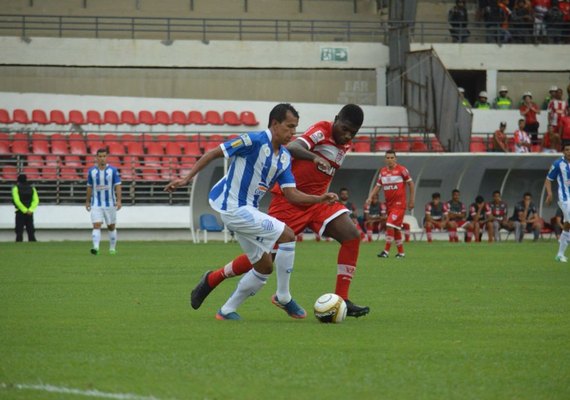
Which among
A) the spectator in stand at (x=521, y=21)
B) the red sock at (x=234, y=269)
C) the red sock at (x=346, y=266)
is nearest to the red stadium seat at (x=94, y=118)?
the spectator in stand at (x=521, y=21)

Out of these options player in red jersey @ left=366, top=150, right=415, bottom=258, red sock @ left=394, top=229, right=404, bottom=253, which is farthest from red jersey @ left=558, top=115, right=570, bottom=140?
red sock @ left=394, top=229, right=404, bottom=253

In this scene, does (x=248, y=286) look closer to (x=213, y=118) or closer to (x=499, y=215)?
(x=499, y=215)

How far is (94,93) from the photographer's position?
3747cm

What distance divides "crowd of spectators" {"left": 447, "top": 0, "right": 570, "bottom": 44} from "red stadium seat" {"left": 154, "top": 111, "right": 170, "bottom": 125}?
1054 cm

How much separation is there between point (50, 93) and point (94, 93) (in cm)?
158

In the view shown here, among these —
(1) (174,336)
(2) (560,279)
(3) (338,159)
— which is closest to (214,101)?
(2) (560,279)

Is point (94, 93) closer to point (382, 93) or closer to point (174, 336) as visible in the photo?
point (382, 93)

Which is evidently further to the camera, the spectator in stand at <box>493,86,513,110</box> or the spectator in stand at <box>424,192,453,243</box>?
the spectator in stand at <box>493,86,513,110</box>

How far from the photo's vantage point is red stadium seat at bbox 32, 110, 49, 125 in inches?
1348

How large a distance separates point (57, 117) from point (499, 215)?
13675mm

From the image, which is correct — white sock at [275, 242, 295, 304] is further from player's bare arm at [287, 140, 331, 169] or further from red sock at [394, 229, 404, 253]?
red sock at [394, 229, 404, 253]

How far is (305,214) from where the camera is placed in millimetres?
10664

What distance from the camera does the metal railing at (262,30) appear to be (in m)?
38.2

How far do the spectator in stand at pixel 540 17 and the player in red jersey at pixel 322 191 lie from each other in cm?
2967
